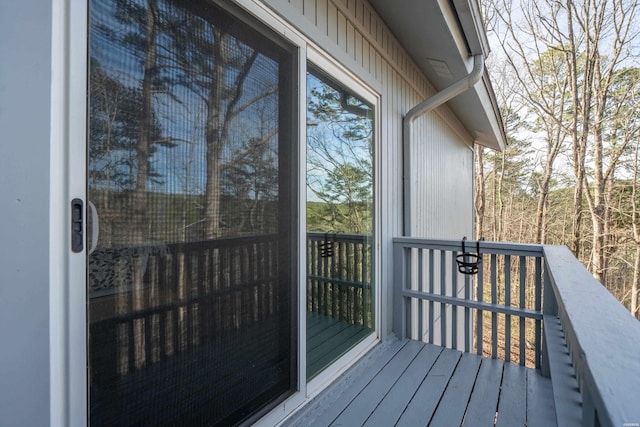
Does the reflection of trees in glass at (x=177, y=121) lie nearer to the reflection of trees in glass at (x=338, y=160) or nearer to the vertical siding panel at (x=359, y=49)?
the reflection of trees in glass at (x=338, y=160)

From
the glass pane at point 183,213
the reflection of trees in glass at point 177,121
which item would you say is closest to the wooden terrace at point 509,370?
the glass pane at point 183,213

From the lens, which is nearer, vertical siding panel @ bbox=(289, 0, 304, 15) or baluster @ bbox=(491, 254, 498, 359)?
vertical siding panel @ bbox=(289, 0, 304, 15)

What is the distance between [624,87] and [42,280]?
10895mm

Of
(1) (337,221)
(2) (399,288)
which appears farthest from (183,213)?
(2) (399,288)

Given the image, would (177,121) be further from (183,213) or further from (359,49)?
(359,49)

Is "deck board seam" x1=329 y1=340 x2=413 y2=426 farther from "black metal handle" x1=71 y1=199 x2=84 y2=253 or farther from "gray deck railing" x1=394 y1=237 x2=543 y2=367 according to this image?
"black metal handle" x1=71 y1=199 x2=84 y2=253

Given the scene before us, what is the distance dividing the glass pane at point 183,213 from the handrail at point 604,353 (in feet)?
3.45

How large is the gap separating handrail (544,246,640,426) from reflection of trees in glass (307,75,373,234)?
116 centimetres

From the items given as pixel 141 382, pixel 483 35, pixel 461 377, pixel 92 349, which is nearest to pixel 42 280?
pixel 92 349

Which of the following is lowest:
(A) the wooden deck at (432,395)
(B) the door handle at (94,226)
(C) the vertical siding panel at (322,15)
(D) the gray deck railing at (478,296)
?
(A) the wooden deck at (432,395)

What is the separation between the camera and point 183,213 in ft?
3.41

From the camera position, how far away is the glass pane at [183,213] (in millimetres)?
870

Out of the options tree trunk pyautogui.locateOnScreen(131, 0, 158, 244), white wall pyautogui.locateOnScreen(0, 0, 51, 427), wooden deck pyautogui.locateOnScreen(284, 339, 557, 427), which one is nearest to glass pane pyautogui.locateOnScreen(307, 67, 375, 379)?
wooden deck pyautogui.locateOnScreen(284, 339, 557, 427)

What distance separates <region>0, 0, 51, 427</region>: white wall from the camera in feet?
2.33
